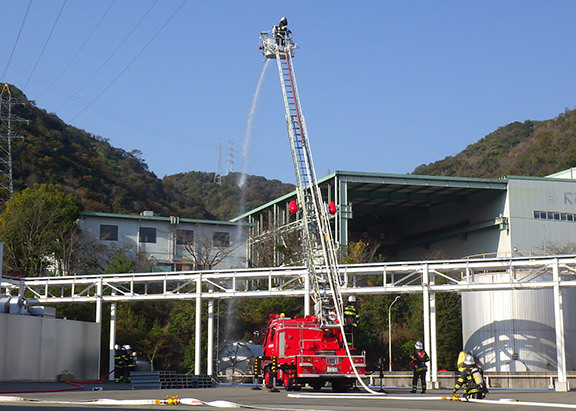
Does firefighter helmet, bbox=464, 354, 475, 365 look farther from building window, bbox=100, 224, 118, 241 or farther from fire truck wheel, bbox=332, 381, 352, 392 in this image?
building window, bbox=100, 224, 118, 241

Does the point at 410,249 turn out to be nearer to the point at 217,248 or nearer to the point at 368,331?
the point at 217,248

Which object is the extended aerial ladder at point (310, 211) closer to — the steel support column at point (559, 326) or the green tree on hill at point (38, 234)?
the steel support column at point (559, 326)

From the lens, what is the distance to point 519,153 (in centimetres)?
11519

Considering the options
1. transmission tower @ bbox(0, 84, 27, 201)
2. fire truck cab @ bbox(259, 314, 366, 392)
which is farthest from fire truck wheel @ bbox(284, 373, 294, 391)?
transmission tower @ bbox(0, 84, 27, 201)

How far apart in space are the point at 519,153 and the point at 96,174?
6556 cm

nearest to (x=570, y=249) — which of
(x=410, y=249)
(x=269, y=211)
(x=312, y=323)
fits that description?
(x=410, y=249)

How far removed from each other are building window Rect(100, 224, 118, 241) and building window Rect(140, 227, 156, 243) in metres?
2.53

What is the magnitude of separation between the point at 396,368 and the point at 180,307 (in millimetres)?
17180

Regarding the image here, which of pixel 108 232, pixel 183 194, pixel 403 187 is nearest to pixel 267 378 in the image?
pixel 403 187

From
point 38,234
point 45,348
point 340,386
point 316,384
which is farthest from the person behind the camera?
point 38,234

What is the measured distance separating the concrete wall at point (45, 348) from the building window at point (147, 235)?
101 feet

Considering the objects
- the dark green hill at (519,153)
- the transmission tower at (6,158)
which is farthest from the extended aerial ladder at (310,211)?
the dark green hill at (519,153)

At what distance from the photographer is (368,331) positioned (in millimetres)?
53594

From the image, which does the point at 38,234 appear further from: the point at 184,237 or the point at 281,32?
the point at 281,32
